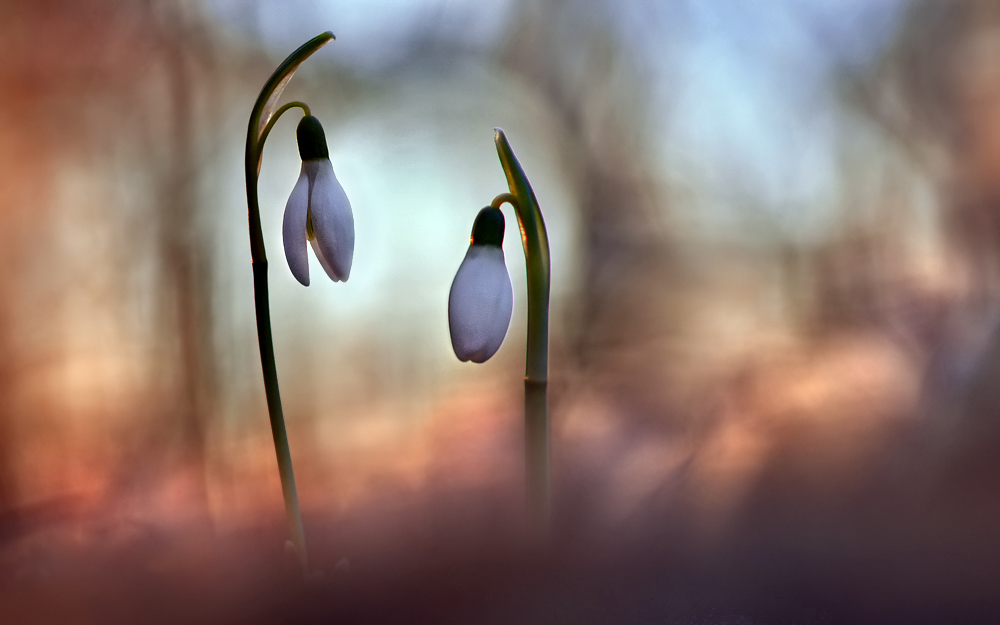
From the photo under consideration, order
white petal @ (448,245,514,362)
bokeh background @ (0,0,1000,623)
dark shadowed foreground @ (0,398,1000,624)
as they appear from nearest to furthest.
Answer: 1. dark shadowed foreground @ (0,398,1000,624)
2. white petal @ (448,245,514,362)
3. bokeh background @ (0,0,1000,623)

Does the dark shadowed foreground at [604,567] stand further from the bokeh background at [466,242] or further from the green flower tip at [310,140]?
the green flower tip at [310,140]

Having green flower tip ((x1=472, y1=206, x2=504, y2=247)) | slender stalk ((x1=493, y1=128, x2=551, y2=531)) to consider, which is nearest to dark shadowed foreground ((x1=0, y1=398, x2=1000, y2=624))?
slender stalk ((x1=493, y1=128, x2=551, y2=531))

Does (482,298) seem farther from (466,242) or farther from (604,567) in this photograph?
(466,242)

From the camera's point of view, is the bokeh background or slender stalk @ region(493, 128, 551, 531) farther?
the bokeh background

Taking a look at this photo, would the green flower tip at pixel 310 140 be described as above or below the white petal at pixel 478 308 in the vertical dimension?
above

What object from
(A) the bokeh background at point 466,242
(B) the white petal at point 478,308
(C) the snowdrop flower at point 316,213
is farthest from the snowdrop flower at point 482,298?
(A) the bokeh background at point 466,242

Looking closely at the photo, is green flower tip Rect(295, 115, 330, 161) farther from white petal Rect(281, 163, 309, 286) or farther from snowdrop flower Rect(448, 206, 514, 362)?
snowdrop flower Rect(448, 206, 514, 362)

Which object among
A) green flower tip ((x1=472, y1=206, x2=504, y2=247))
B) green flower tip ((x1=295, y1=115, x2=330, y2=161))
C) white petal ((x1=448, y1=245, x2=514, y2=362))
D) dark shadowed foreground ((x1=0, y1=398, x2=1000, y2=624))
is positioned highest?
green flower tip ((x1=295, y1=115, x2=330, y2=161))
